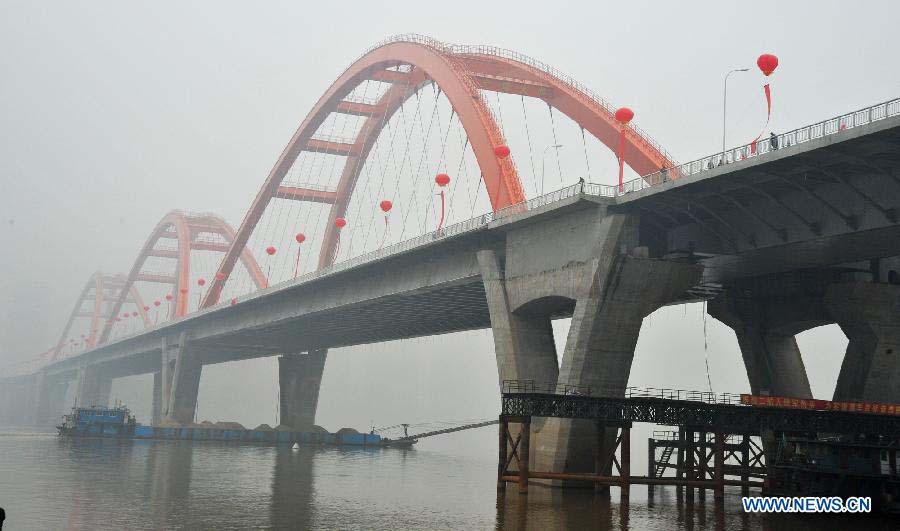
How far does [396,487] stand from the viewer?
54.1 metres

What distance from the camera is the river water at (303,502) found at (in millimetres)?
34469

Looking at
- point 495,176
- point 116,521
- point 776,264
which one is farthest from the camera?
point 495,176

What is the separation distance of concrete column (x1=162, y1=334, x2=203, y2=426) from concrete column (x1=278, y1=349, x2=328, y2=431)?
42.7 ft

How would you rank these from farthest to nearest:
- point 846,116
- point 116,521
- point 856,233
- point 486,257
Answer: point 486,257, point 856,233, point 846,116, point 116,521

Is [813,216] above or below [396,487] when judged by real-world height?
above

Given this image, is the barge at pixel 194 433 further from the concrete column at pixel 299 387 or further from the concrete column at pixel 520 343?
the concrete column at pixel 520 343

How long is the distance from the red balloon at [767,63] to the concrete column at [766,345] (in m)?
25.4

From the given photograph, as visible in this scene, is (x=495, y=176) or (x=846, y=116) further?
(x=495, y=176)

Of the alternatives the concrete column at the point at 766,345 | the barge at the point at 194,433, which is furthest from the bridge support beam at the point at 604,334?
the barge at the point at 194,433

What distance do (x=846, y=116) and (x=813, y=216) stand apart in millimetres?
7328

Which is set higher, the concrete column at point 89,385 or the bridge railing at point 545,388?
the concrete column at point 89,385

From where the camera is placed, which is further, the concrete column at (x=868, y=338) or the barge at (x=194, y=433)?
the barge at (x=194, y=433)

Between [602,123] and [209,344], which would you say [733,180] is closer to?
[602,123]

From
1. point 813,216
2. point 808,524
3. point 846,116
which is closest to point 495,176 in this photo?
point 813,216
